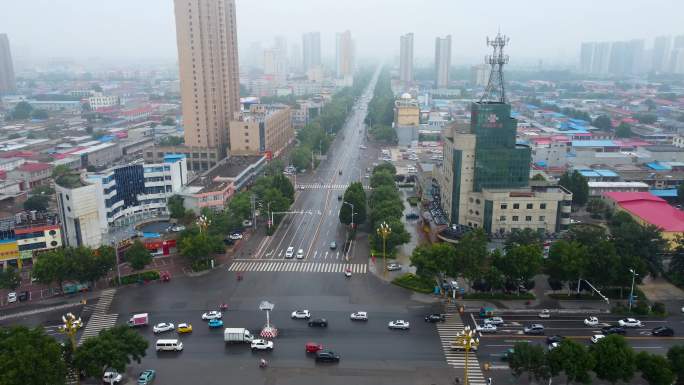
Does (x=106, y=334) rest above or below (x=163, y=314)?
above

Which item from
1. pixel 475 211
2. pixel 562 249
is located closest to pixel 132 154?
pixel 475 211

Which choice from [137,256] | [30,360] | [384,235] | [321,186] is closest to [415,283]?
[384,235]

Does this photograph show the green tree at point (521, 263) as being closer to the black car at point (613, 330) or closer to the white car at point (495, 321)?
the white car at point (495, 321)

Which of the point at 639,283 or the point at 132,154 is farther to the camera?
the point at 132,154

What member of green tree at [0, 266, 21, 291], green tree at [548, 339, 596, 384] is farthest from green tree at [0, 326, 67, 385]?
green tree at [548, 339, 596, 384]

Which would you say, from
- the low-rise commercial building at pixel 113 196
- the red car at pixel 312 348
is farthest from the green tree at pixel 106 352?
the low-rise commercial building at pixel 113 196

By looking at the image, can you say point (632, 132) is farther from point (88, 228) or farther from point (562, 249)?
point (88, 228)

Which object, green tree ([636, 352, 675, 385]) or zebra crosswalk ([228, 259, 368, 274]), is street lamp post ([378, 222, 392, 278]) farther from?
green tree ([636, 352, 675, 385])
